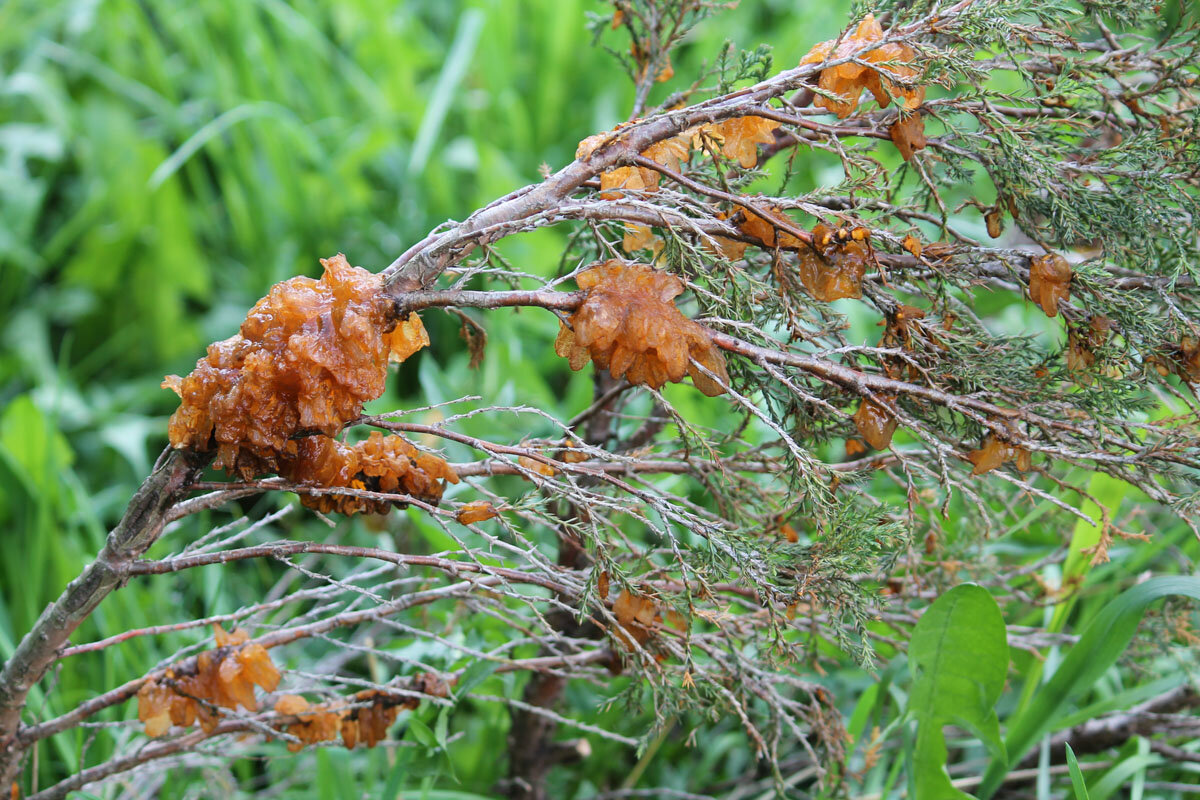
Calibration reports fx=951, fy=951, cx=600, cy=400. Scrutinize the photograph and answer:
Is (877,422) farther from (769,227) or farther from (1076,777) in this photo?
(1076,777)

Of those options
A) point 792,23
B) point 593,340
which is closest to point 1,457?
point 593,340

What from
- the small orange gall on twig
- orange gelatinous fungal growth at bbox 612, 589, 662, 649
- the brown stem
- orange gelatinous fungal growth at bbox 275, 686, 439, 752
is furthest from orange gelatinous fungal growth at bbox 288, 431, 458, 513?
the small orange gall on twig

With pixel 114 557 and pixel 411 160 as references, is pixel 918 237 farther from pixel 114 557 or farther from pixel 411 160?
pixel 411 160

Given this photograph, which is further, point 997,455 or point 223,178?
point 223,178

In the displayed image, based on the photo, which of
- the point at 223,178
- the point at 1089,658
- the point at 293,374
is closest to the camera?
the point at 293,374

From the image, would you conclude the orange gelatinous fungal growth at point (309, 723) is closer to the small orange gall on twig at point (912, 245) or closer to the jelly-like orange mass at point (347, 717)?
the jelly-like orange mass at point (347, 717)

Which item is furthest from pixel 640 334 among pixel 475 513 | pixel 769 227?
pixel 475 513
